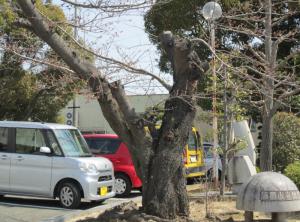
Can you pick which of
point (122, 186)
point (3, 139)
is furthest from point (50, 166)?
point (122, 186)

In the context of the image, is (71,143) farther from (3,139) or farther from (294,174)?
(294,174)

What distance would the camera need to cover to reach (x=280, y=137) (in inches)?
595

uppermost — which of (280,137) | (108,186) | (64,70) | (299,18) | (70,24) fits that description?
(299,18)

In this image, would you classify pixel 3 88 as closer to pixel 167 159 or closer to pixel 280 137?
pixel 280 137

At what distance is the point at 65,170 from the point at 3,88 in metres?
14.5

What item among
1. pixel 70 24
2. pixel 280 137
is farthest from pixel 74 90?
pixel 280 137

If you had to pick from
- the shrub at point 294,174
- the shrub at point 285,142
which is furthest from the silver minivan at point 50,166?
the shrub at point 285,142

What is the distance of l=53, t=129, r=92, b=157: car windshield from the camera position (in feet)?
40.0

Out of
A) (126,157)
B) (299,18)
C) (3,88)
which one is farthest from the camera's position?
(3,88)

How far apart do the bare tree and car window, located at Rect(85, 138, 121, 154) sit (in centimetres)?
583

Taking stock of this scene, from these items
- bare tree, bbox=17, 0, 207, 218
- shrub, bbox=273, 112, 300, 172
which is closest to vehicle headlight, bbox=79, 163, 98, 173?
bare tree, bbox=17, 0, 207, 218

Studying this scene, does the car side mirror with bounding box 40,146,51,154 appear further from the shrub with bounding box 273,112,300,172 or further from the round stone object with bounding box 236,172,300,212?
the shrub with bounding box 273,112,300,172

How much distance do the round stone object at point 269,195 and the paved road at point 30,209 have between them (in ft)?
12.3

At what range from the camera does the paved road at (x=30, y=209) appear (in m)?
10.5
